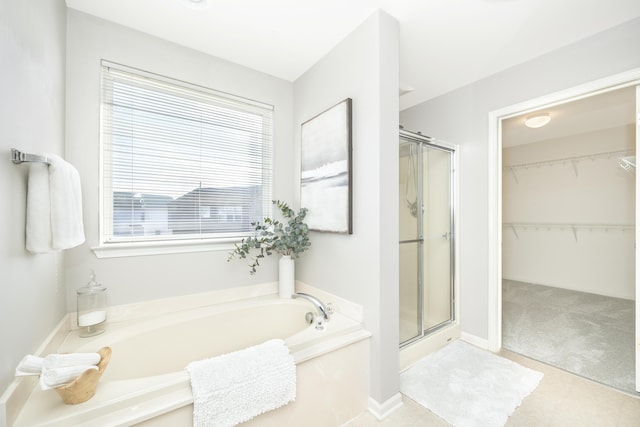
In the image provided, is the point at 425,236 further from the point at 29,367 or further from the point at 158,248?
the point at 29,367

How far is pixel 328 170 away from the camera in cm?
189

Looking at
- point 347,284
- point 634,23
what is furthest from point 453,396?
point 634,23

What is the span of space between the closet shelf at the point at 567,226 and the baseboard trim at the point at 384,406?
420 cm

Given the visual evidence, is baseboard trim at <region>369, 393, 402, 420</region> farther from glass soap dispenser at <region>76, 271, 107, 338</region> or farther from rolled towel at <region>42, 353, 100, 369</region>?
glass soap dispenser at <region>76, 271, 107, 338</region>

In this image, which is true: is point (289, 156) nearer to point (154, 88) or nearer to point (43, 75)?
point (154, 88)

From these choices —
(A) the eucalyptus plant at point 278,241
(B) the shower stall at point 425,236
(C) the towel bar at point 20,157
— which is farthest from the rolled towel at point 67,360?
(B) the shower stall at point 425,236

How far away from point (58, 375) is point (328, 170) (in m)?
1.61

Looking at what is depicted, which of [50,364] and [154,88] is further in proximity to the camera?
[154,88]

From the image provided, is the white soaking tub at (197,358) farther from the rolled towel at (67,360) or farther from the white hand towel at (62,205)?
the white hand towel at (62,205)

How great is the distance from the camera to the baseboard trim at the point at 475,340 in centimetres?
235

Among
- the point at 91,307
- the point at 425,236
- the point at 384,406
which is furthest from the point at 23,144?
the point at 425,236

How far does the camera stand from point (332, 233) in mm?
1882

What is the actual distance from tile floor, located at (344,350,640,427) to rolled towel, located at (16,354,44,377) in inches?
56.8

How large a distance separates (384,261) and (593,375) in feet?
5.98
